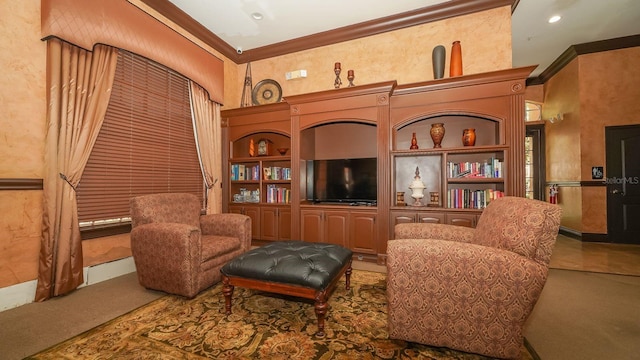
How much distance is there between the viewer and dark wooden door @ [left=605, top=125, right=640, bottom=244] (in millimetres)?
4145

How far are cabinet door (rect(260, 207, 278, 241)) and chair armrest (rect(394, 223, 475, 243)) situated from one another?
211 centimetres

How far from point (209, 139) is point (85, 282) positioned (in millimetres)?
2163

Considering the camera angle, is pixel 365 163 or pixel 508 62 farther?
pixel 365 163

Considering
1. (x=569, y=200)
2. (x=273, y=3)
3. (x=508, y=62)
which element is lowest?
(x=569, y=200)

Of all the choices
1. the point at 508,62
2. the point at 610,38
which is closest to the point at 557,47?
the point at 610,38

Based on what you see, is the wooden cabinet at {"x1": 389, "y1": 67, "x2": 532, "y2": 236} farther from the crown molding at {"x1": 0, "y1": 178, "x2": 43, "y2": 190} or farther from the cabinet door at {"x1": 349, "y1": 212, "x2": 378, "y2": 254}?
the crown molding at {"x1": 0, "y1": 178, "x2": 43, "y2": 190}

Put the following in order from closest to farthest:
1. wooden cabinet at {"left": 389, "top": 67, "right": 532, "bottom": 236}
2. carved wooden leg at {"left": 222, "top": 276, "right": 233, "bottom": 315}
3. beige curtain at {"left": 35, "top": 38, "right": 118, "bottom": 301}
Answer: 1. carved wooden leg at {"left": 222, "top": 276, "right": 233, "bottom": 315}
2. beige curtain at {"left": 35, "top": 38, "right": 118, "bottom": 301}
3. wooden cabinet at {"left": 389, "top": 67, "right": 532, "bottom": 236}

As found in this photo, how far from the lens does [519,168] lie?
280 centimetres

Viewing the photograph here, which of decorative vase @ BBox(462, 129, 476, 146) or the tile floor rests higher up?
decorative vase @ BBox(462, 129, 476, 146)

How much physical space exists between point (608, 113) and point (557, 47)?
1375mm

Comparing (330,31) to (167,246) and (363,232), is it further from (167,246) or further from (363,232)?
(167,246)

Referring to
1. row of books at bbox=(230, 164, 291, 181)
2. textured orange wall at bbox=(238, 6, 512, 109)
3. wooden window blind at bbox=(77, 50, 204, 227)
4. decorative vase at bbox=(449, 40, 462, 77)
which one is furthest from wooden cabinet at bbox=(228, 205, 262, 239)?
decorative vase at bbox=(449, 40, 462, 77)

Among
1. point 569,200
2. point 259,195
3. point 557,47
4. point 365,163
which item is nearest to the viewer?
point 365,163

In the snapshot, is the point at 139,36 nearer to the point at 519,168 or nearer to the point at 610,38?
the point at 519,168
